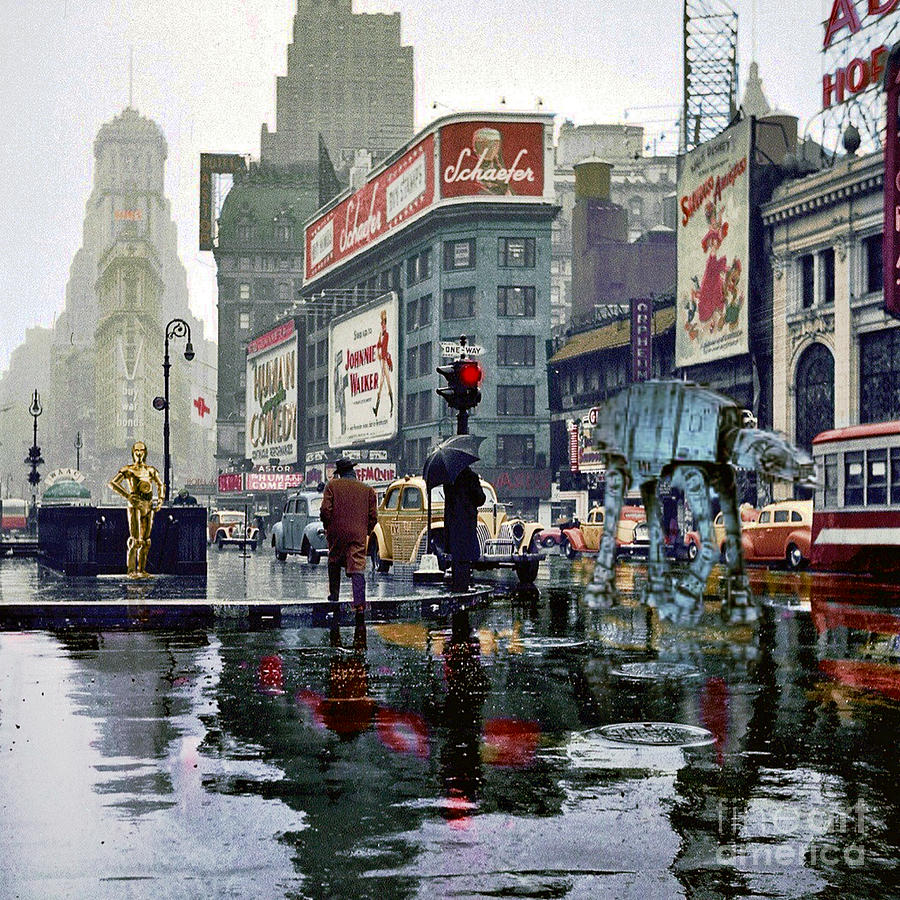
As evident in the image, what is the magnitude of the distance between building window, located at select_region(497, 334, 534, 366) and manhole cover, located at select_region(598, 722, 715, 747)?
8879 centimetres

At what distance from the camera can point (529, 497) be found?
327 feet

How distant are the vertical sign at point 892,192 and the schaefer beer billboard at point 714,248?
663 inches

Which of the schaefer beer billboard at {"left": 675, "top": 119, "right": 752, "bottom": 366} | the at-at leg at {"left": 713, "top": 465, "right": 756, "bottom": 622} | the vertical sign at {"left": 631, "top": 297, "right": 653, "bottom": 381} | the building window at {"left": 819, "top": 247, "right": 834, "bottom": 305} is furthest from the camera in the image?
the vertical sign at {"left": 631, "top": 297, "right": 653, "bottom": 381}

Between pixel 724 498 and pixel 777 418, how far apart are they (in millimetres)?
60352

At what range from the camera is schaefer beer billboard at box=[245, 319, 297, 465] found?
452ft

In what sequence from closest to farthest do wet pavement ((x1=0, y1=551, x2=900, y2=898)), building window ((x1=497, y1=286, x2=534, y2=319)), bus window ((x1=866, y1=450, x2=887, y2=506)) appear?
wet pavement ((x1=0, y1=551, x2=900, y2=898))
bus window ((x1=866, y1=450, x2=887, y2=506))
building window ((x1=497, y1=286, x2=534, y2=319))

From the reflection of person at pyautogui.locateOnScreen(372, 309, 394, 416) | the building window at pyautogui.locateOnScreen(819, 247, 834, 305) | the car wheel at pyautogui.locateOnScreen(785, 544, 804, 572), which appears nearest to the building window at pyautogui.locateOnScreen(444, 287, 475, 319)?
the reflection of person at pyautogui.locateOnScreen(372, 309, 394, 416)

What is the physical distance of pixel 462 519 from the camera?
2209cm

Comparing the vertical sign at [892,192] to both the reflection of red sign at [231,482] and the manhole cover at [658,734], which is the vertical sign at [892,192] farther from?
the reflection of red sign at [231,482]

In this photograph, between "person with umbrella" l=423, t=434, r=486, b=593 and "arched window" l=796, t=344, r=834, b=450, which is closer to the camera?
"person with umbrella" l=423, t=434, r=486, b=593

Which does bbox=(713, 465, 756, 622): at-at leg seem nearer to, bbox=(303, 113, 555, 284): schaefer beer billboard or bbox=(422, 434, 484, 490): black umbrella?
bbox=(422, 434, 484, 490): black umbrella

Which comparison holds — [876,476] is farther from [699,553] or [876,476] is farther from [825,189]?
[825,189]

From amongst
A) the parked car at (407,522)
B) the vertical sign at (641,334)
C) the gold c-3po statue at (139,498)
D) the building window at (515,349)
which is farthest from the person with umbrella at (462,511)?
A: the building window at (515,349)

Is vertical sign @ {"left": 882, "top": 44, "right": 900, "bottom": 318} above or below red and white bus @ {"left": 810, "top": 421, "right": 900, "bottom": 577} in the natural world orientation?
above
